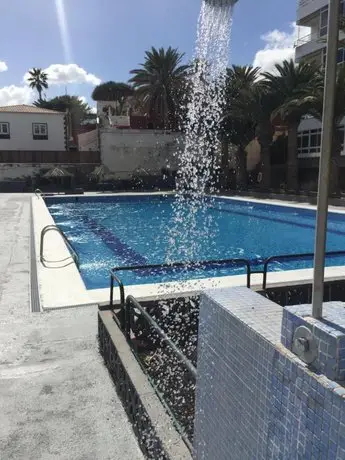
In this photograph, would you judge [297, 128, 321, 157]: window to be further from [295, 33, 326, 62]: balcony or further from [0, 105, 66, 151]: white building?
[0, 105, 66, 151]: white building

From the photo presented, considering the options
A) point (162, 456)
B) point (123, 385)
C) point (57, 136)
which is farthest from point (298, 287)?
point (57, 136)

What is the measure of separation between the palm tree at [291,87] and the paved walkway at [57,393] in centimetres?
2195

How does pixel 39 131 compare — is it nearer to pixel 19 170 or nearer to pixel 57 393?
pixel 19 170

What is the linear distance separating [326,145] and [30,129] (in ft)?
130

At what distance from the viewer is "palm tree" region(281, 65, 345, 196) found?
19.8m

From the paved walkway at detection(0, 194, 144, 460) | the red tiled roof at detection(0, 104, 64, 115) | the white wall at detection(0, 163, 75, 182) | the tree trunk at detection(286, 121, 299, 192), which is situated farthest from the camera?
the red tiled roof at detection(0, 104, 64, 115)

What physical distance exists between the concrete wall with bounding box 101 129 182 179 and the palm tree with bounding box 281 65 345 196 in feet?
48.7

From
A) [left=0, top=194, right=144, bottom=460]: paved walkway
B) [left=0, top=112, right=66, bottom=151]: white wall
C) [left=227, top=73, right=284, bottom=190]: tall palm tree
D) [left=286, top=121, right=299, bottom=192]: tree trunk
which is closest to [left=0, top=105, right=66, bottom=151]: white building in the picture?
[left=0, top=112, right=66, bottom=151]: white wall

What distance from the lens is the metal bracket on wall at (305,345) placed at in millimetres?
1353

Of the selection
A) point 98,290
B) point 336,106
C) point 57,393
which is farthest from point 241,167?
point 57,393

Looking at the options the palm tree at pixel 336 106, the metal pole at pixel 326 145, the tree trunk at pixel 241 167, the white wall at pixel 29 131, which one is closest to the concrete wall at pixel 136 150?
the white wall at pixel 29 131

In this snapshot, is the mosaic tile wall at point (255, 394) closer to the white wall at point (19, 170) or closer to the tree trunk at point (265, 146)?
the tree trunk at point (265, 146)

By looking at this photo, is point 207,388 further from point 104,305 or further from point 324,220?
point 104,305

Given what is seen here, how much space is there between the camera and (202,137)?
116 feet
